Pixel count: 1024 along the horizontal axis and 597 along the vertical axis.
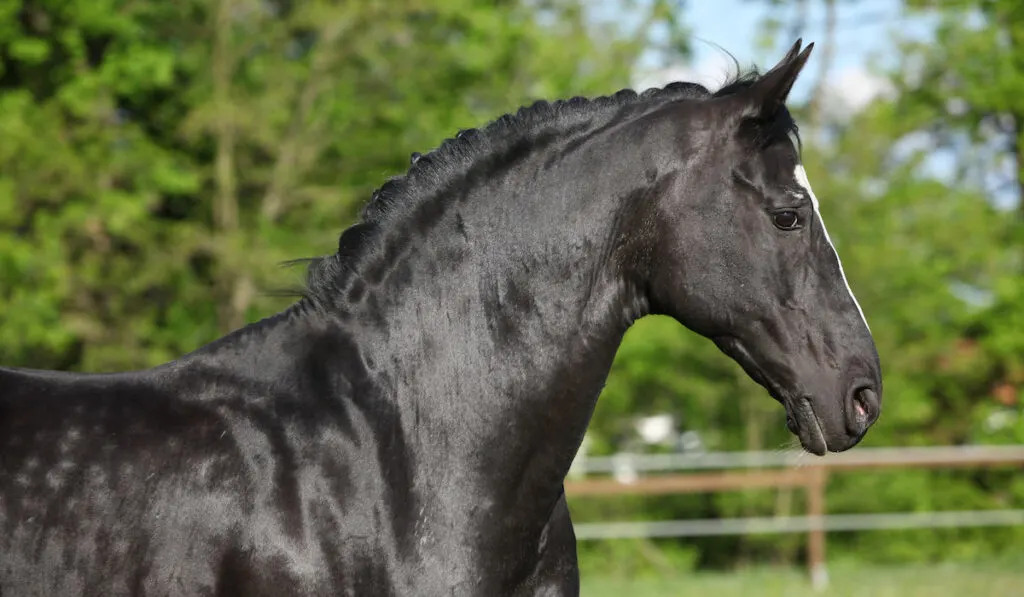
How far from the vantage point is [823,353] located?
2.72 m

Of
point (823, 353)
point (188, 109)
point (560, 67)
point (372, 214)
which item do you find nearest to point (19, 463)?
point (372, 214)

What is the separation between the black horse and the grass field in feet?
23.2

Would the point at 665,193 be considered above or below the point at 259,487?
above

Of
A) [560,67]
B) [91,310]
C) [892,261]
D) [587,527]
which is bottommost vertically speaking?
[587,527]

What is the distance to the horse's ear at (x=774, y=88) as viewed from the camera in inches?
107

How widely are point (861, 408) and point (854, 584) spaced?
818 centimetres

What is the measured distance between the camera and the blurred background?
1210 cm

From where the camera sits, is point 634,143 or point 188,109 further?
point 188,109

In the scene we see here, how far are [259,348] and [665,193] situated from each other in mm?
1066

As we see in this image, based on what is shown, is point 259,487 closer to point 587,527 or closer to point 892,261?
point 587,527

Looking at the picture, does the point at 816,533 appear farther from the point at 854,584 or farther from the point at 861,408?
the point at 861,408

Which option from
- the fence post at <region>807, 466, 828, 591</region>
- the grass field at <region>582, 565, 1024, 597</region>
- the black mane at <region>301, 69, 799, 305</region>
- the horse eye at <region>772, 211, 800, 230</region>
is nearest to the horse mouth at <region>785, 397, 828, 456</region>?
the horse eye at <region>772, 211, 800, 230</region>

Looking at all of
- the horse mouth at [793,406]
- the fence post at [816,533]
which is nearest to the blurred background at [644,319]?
the fence post at [816,533]

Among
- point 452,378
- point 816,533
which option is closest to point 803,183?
point 452,378
